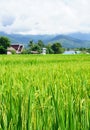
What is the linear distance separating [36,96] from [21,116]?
0.67 feet

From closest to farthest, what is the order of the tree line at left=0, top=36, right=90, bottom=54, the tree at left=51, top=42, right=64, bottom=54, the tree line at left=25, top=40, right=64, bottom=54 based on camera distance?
the tree line at left=0, top=36, right=90, bottom=54
the tree line at left=25, top=40, right=64, bottom=54
the tree at left=51, top=42, right=64, bottom=54

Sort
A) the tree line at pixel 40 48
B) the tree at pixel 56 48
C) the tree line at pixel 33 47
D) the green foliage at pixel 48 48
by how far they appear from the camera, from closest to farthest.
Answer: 1. the tree line at pixel 33 47
2. the tree line at pixel 40 48
3. the green foliage at pixel 48 48
4. the tree at pixel 56 48

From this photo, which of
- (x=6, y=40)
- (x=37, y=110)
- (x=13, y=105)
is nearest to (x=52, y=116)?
(x=37, y=110)

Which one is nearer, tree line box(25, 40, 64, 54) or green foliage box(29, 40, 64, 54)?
tree line box(25, 40, 64, 54)

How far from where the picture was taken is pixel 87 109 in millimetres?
1186

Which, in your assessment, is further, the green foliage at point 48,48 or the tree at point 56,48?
the tree at point 56,48

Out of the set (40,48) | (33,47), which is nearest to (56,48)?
(40,48)

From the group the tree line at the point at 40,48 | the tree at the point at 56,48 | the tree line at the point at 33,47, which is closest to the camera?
the tree line at the point at 33,47

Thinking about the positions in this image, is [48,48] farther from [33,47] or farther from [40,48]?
[33,47]

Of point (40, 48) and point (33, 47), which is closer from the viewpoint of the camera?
point (33, 47)

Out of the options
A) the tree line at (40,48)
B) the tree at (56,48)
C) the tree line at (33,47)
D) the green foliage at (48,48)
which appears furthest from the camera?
the tree at (56,48)

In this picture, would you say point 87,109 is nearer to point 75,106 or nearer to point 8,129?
point 75,106

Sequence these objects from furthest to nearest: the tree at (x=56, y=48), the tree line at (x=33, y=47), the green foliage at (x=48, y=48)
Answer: the tree at (x=56, y=48), the green foliage at (x=48, y=48), the tree line at (x=33, y=47)

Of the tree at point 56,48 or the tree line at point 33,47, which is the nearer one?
the tree line at point 33,47
